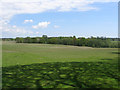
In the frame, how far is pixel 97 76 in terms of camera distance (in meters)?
8.98

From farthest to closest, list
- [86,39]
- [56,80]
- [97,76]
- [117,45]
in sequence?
[86,39]
[117,45]
[97,76]
[56,80]

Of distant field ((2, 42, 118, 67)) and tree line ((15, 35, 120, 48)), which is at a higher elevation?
tree line ((15, 35, 120, 48))

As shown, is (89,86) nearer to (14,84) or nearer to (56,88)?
(56,88)

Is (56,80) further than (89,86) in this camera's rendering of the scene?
Yes

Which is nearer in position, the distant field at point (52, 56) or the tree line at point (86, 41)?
the distant field at point (52, 56)

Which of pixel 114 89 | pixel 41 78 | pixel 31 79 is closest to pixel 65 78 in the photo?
pixel 41 78

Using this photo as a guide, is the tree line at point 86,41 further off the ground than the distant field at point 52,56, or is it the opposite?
the tree line at point 86,41

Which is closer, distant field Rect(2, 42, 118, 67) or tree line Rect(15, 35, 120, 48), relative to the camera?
distant field Rect(2, 42, 118, 67)

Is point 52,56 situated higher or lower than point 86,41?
lower

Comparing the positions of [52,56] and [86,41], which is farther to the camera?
[86,41]

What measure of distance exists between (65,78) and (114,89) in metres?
2.87

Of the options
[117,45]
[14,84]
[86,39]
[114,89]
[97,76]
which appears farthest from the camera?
[86,39]

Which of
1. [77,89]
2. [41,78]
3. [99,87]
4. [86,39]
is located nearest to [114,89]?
[99,87]

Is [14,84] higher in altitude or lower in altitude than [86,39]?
lower
